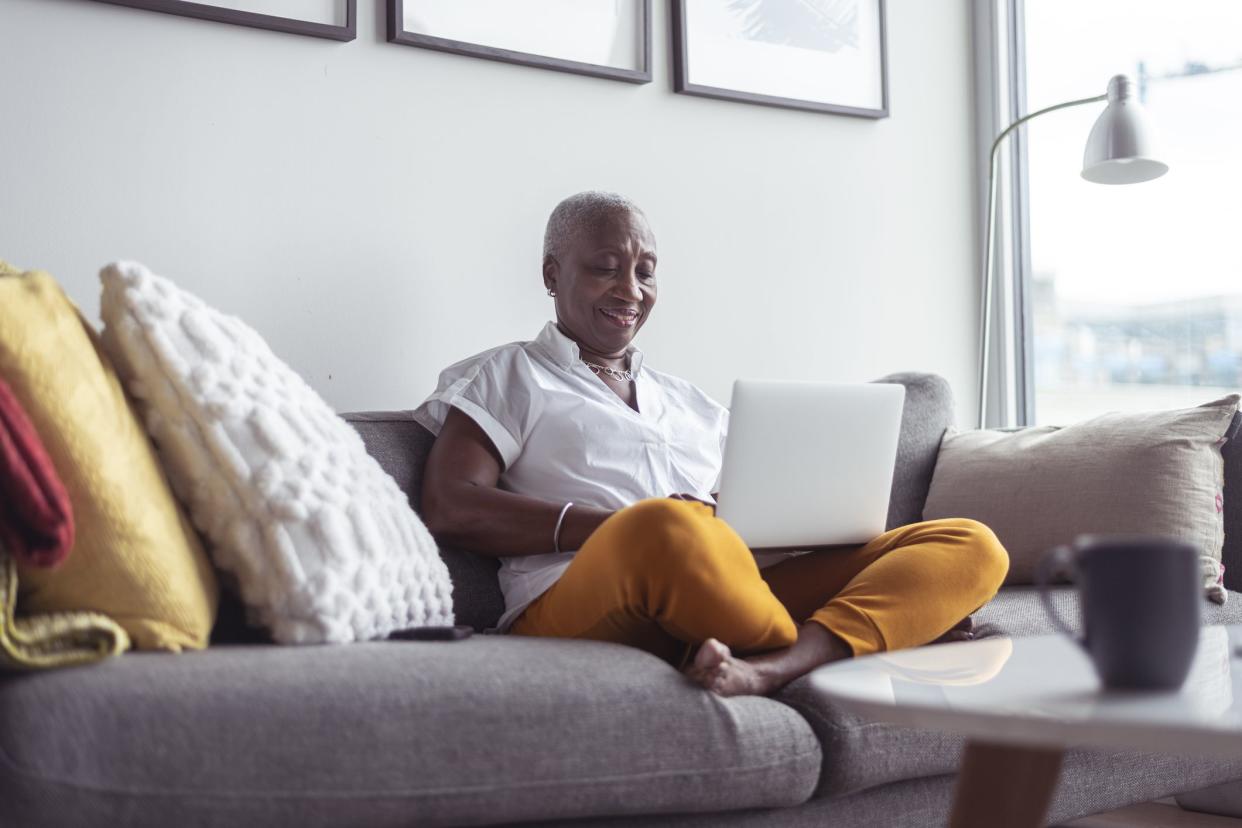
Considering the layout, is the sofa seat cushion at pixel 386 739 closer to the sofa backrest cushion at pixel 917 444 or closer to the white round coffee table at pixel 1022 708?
the white round coffee table at pixel 1022 708

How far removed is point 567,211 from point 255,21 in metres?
0.65

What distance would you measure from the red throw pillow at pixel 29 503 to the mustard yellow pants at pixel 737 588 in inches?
27.3

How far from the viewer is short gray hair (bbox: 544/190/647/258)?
2.38 metres

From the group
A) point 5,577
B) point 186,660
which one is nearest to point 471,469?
point 186,660

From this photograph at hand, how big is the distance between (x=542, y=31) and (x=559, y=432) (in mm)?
931

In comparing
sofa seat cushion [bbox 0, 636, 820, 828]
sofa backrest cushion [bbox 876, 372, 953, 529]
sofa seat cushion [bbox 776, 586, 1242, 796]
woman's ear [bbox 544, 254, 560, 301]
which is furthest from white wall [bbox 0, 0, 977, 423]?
sofa seat cushion [bbox 776, 586, 1242, 796]

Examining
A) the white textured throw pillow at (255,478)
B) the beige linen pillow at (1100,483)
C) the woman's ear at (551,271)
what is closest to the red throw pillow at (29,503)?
the white textured throw pillow at (255,478)

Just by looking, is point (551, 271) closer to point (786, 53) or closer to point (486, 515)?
point (486, 515)

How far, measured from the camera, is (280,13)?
2326 millimetres

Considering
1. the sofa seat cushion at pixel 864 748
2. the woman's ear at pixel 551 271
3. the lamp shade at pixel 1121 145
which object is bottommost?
the sofa seat cushion at pixel 864 748

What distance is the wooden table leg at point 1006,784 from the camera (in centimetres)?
112

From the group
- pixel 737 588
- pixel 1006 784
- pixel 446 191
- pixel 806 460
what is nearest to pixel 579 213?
pixel 446 191

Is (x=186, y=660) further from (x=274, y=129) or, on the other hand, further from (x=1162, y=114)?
(x=1162, y=114)

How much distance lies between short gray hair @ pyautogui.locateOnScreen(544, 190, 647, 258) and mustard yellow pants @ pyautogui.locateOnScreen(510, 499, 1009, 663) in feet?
2.51
